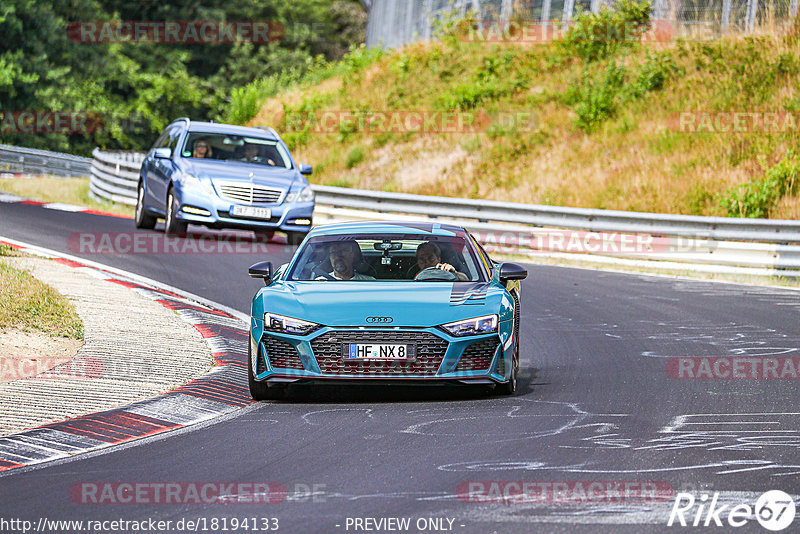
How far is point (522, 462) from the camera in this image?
293 inches

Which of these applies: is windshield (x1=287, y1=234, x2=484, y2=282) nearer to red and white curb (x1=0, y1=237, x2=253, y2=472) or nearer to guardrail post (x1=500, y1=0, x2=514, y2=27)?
red and white curb (x1=0, y1=237, x2=253, y2=472)

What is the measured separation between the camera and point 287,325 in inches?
370

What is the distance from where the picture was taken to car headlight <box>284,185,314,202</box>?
66.7 feet

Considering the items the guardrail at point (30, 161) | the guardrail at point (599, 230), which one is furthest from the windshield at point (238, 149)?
the guardrail at point (30, 161)

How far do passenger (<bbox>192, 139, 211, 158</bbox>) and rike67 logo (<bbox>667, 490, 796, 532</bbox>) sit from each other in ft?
50.0

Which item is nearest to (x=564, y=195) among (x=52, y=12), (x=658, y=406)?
(x=658, y=406)

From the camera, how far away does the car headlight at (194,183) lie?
64.7 ft

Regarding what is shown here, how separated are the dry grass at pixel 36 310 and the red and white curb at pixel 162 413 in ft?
4.03

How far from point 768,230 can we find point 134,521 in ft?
57.5

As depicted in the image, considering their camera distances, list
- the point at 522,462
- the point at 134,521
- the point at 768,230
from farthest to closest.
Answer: the point at 768,230
the point at 522,462
the point at 134,521

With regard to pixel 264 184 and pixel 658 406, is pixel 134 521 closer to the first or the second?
pixel 658 406

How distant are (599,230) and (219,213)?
7.74m

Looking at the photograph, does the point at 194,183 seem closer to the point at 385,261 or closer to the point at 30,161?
the point at 385,261

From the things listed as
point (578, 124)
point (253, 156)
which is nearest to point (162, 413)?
point (253, 156)
